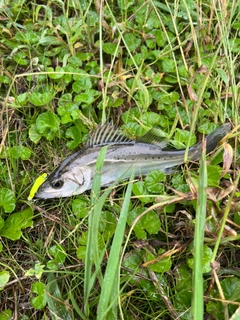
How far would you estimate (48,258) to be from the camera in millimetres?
2543

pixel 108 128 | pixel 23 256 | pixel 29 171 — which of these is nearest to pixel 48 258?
pixel 23 256

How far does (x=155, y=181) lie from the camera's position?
2.58 m

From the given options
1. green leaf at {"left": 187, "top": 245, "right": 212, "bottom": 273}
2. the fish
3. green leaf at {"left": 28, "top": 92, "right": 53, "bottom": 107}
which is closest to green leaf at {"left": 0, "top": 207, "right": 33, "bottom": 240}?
the fish

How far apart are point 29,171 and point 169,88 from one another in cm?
129

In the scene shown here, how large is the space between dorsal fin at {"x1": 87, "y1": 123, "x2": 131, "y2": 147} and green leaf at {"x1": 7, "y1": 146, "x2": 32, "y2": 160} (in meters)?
0.46

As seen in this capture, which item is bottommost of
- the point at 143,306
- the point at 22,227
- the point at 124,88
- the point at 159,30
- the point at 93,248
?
the point at 143,306

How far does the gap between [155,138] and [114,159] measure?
0.34 m

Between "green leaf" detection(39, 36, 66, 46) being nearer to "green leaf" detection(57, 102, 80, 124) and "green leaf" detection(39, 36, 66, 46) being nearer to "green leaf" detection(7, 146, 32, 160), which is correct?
"green leaf" detection(57, 102, 80, 124)

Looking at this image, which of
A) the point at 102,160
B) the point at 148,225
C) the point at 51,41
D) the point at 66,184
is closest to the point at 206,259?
the point at 148,225

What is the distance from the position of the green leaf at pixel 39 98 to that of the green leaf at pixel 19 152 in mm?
352

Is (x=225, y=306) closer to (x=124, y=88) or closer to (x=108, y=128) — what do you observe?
(x=108, y=128)

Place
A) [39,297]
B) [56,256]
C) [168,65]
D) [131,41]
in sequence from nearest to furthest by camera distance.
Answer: [39,297] < [56,256] < [168,65] < [131,41]

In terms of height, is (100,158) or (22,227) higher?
(100,158)

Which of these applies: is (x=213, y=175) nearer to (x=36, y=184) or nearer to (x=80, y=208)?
(x=80, y=208)
